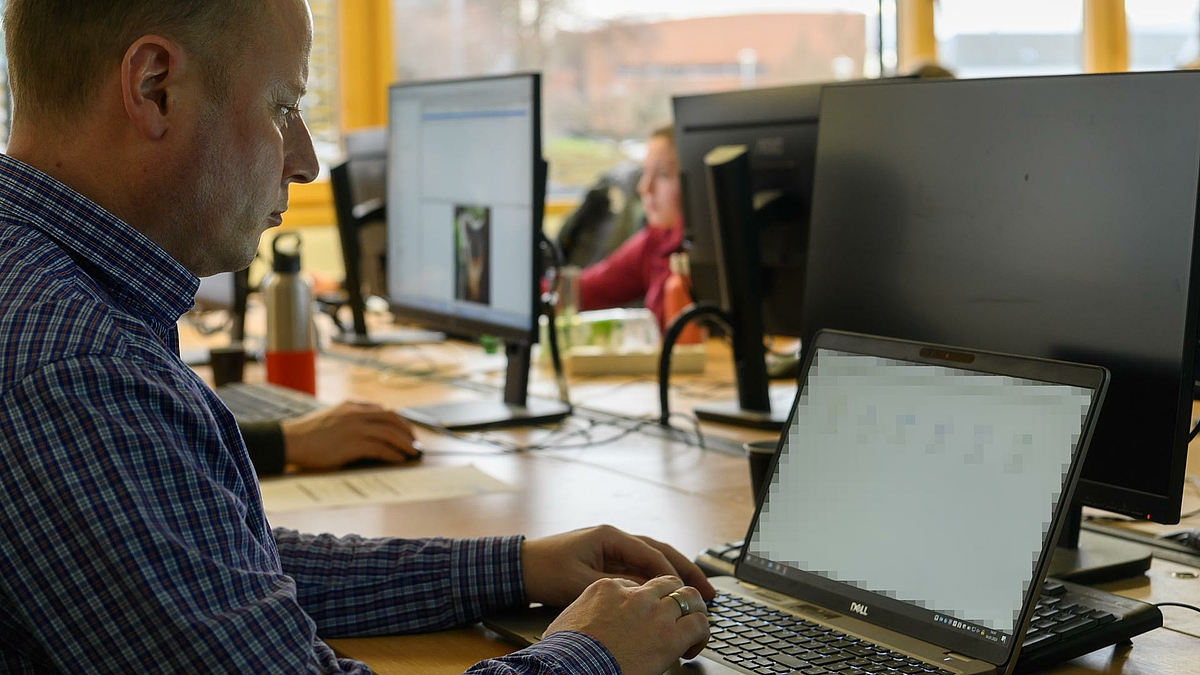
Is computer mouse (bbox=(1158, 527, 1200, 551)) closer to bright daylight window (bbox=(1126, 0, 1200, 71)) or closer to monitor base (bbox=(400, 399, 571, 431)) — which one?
monitor base (bbox=(400, 399, 571, 431))

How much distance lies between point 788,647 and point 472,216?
122 cm

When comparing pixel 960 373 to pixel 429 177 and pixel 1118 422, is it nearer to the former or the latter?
pixel 1118 422

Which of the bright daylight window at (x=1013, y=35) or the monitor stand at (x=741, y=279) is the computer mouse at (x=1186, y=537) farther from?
the bright daylight window at (x=1013, y=35)

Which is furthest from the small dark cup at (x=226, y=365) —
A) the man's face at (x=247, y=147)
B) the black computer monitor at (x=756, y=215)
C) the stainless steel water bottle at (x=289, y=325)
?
the man's face at (x=247, y=147)

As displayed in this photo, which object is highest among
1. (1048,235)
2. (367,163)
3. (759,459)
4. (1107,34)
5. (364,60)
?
(1107,34)

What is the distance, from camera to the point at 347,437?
5.60ft

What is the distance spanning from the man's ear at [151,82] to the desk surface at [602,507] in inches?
17.8

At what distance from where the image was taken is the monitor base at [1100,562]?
1.13 meters

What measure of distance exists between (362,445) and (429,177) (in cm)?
62

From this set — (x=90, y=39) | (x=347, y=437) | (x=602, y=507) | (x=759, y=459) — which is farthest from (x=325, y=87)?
(x=90, y=39)

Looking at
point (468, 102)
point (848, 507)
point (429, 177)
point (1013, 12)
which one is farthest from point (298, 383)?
point (1013, 12)

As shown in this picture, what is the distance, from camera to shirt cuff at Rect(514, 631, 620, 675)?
2.79 ft

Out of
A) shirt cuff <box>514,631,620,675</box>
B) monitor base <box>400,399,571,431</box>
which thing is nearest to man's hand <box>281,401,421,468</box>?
monitor base <box>400,399,571,431</box>

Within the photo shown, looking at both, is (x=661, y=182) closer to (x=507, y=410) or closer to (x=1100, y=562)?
(x=507, y=410)
